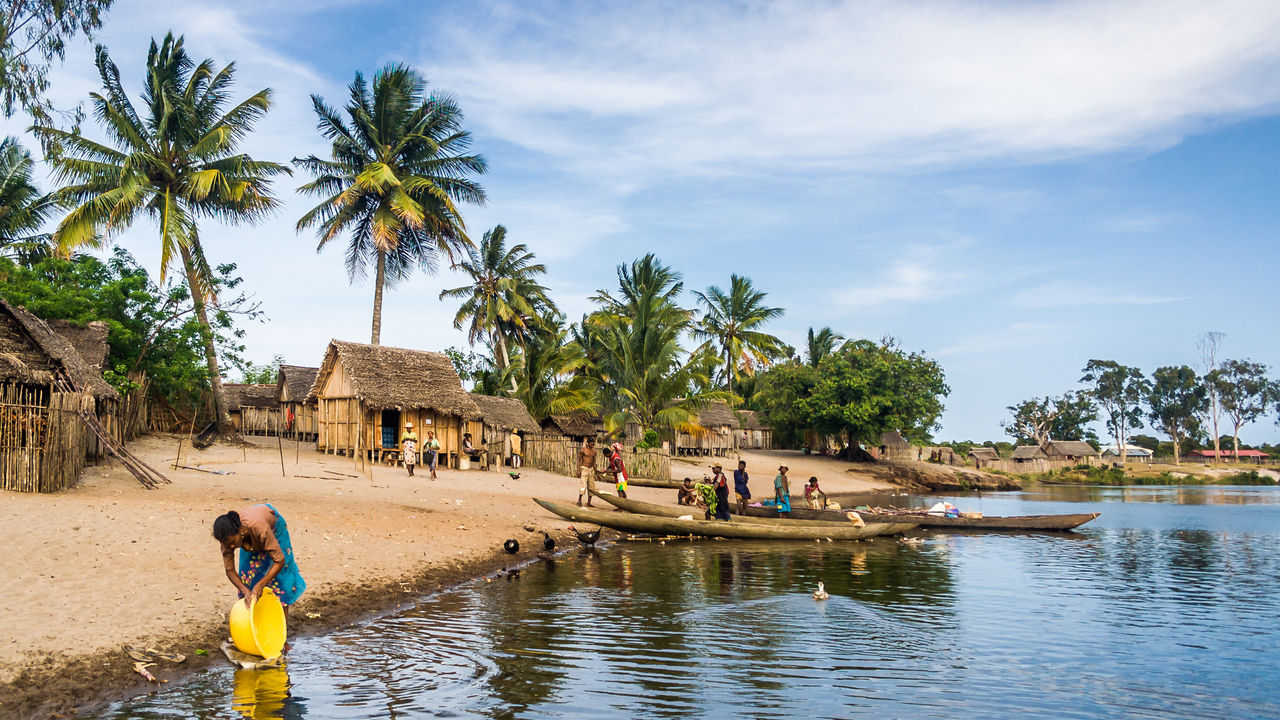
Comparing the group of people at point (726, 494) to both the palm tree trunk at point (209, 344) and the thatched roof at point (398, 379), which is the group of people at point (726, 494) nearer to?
the thatched roof at point (398, 379)

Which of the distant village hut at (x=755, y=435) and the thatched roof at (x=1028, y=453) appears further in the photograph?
the thatched roof at (x=1028, y=453)

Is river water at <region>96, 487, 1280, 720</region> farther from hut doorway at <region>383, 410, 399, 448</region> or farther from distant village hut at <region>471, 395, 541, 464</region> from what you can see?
distant village hut at <region>471, 395, 541, 464</region>

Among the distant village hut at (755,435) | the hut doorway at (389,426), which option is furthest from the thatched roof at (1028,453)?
the hut doorway at (389,426)

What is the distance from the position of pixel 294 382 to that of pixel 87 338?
13431 millimetres

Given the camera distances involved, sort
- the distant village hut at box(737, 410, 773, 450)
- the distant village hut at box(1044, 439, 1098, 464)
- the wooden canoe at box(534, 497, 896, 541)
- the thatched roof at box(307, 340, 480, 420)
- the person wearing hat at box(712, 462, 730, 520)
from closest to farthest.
→ the wooden canoe at box(534, 497, 896, 541), the person wearing hat at box(712, 462, 730, 520), the thatched roof at box(307, 340, 480, 420), the distant village hut at box(737, 410, 773, 450), the distant village hut at box(1044, 439, 1098, 464)

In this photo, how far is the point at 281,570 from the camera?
739 centimetres

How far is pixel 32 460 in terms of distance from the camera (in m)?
13.3

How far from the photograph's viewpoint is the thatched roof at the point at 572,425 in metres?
39.0

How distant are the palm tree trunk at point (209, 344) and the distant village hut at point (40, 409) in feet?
25.5

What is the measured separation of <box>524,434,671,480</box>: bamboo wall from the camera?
30047mm

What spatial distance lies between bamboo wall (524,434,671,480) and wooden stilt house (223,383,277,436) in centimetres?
1121

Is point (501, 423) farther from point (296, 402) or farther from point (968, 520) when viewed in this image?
point (968, 520)

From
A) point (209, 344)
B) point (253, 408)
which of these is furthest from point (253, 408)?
point (209, 344)

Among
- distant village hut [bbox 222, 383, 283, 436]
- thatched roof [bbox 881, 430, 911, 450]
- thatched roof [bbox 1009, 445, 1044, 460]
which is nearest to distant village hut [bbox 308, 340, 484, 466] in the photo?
distant village hut [bbox 222, 383, 283, 436]
